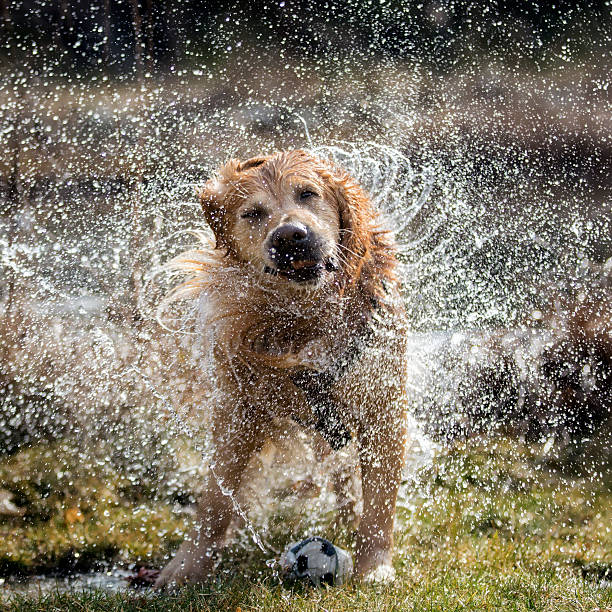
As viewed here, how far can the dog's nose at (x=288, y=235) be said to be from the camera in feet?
7.07

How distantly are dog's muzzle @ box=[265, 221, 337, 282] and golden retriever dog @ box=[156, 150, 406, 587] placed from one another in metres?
0.06

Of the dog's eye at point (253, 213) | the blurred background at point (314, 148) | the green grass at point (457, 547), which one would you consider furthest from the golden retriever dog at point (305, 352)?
the blurred background at point (314, 148)

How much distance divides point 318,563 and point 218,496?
0.49 m

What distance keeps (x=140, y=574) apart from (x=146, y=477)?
0.82m

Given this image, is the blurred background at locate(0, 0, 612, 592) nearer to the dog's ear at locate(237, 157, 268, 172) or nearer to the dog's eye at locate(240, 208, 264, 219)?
the dog's ear at locate(237, 157, 268, 172)

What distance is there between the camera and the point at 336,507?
9.14ft

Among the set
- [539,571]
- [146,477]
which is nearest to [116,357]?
[146,477]

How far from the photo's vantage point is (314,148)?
146 inches

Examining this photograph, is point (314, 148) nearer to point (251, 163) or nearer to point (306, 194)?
point (251, 163)

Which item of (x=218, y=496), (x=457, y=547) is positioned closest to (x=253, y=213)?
(x=218, y=496)

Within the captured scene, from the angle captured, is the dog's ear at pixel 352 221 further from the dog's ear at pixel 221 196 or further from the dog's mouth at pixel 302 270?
the dog's ear at pixel 221 196

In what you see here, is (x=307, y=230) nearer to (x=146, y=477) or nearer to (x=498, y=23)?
(x=146, y=477)

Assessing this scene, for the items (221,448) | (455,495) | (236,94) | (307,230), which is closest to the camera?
(307,230)

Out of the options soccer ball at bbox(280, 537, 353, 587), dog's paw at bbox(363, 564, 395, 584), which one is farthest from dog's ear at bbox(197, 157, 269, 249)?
dog's paw at bbox(363, 564, 395, 584)
